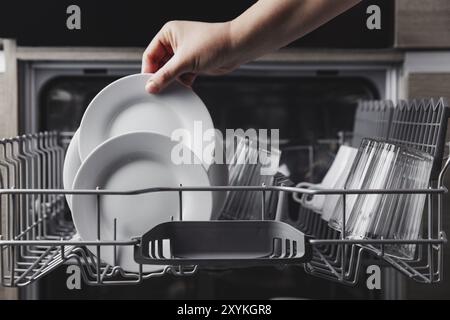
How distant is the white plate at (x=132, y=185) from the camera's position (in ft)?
1.86

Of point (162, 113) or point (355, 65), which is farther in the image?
point (355, 65)

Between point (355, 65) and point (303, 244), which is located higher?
point (355, 65)

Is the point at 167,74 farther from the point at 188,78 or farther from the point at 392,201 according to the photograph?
the point at 392,201

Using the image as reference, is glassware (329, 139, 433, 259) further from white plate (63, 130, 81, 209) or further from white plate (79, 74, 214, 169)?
white plate (63, 130, 81, 209)

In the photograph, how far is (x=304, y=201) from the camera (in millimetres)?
848

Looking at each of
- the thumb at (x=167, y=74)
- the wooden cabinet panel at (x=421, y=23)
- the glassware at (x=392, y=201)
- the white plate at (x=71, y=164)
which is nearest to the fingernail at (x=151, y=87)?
the thumb at (x=167, y=74)

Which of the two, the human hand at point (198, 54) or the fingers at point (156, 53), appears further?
the fingers at point (156, 53)

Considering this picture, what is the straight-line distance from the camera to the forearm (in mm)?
559

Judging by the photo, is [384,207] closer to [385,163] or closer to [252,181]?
[385,163]

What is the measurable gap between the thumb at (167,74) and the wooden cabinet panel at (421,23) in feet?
1.52

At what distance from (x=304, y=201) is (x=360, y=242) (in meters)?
0.35

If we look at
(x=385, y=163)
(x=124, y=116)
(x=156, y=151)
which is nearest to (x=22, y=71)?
(x=124, y=116)

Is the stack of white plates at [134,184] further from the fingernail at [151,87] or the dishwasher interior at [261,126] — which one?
the dishwasher interior at [261,126]

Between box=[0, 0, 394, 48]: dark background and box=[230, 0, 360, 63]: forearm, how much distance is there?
1.16 ft
